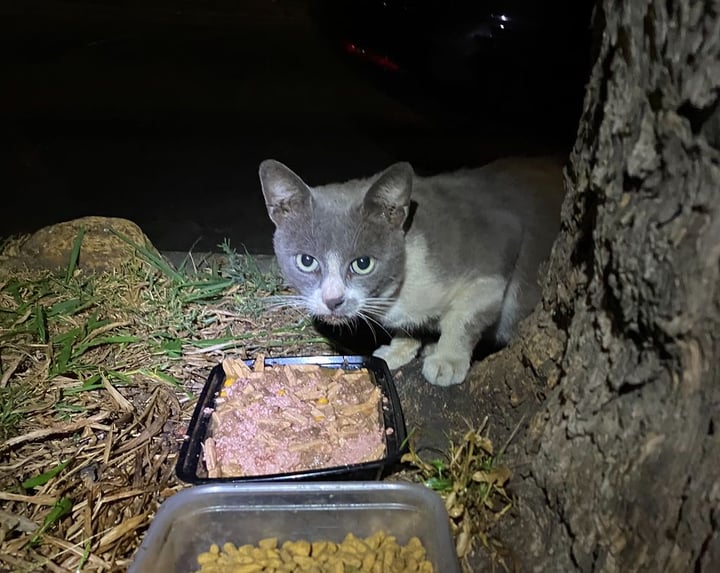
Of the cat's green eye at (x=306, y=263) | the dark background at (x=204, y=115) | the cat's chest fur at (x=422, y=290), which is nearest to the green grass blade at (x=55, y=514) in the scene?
the cat's green eye at (x=306, y=263)

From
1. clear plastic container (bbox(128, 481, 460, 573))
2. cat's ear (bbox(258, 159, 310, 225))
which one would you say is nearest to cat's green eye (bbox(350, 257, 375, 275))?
cat's ear (bbox(258, 159, 310, 225))

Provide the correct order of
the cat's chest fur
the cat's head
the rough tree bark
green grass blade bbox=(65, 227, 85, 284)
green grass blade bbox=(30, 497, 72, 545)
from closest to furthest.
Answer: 1. the rough tree bark
2. green grass blade bbox=(30, 497, 72, 545)
3. the cat's head
4. the cat's chest fur
5. green grass blade bbox=(65, 227, 85, 284)

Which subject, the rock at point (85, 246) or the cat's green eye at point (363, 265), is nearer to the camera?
the cat's green eye at point (363, 265)

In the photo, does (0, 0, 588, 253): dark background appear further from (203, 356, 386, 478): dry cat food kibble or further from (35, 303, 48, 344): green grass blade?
(203, 356, 386, 478): dry cat food kibble

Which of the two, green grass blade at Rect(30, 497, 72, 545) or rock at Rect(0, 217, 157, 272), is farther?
rock at Rect(0, 217, 157, 272)

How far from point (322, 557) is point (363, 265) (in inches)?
34.6

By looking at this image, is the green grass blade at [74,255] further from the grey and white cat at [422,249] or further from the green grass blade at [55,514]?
the green grass blade at [55,514]

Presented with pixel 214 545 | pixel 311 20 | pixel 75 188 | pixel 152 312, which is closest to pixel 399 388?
pixel 214 545

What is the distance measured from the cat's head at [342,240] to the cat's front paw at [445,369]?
0.28 m

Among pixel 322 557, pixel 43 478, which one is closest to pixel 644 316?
pixel 322 557

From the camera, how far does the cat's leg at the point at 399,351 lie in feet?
7.38

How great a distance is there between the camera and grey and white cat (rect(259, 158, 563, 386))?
1911 mm

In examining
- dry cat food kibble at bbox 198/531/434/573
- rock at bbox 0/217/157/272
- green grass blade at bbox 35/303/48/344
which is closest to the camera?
dry cat food kibble at bbox 198/531/434/573

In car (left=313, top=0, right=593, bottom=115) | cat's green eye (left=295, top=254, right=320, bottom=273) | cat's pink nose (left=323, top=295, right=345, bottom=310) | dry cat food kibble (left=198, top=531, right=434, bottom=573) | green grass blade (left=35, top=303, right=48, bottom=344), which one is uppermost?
car (left=313, top=0, right=593, bottom=115)
